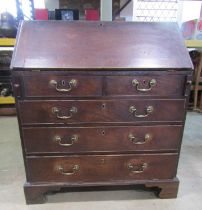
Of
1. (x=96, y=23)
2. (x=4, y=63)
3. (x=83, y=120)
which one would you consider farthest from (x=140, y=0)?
(x=83, y=120)

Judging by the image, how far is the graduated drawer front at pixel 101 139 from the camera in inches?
47.6

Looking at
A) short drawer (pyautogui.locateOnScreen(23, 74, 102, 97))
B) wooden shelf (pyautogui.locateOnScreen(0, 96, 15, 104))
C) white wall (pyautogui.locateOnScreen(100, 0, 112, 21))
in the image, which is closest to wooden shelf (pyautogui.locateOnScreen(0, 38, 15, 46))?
wooden shelf (pyautogui.locateOnScreen(0, 96, 15, 104))

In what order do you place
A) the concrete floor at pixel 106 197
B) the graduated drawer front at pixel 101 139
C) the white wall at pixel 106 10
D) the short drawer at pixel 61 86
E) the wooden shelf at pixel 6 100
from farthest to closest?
the wooden shelf at pixel 6 100 → the white wall at pixel 106 10 → the concrete floor at pixel 106 197 → the graduated drawer front at pixel 101 139 → the short drawer at pixel 61 86

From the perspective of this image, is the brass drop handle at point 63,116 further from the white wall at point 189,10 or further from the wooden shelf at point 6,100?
the white wall at point 189,10

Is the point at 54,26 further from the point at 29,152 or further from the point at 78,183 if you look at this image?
the point at 78,183

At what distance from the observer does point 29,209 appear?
4.26 ft

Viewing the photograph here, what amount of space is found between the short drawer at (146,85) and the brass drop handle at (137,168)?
445 mm

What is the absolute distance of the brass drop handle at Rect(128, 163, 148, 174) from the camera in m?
1.31

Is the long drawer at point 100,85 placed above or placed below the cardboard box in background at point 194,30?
below

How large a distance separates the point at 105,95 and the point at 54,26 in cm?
50

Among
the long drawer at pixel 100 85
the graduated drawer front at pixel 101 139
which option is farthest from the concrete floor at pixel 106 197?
the long drawer at pixel 100 85

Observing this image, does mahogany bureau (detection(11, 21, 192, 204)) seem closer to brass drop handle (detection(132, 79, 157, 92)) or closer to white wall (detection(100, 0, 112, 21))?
brass drop handle (detection(132, 79, 157, 92))

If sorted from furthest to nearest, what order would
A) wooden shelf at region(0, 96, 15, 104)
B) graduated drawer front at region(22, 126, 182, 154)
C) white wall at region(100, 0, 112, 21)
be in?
wooden shelf at region(0, 96, 15, 104) → white wall at region(100, 0, 112, 21) → graduated drawer front at region(22, 126, 182, 154)

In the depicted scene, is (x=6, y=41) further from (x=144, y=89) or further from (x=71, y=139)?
(x=144, y=89)
